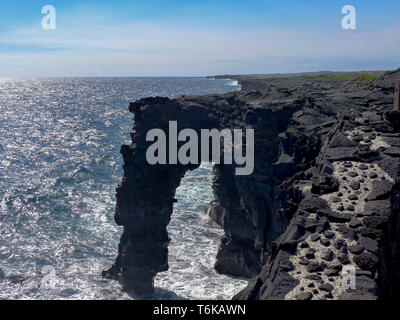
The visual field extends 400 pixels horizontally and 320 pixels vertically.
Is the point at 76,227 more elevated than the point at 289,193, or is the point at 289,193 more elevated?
the point at 289,193

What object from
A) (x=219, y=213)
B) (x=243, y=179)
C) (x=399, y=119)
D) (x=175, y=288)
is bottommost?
(x=175, y=288)

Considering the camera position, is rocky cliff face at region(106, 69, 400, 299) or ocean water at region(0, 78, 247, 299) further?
ocean water at region(0, 78, 247, 299)

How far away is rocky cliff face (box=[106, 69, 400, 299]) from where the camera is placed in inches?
481

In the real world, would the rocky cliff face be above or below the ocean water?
above

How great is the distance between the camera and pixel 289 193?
1900cm

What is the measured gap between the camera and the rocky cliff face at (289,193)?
12.2m

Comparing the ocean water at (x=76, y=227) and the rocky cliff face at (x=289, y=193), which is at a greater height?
the rocky cliff face at (x=289, y=193)

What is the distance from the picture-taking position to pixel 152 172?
1503 inches

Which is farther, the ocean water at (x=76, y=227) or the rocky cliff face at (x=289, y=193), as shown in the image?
the ocean water at (x=76, y=227)

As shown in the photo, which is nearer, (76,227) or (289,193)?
(289,193)

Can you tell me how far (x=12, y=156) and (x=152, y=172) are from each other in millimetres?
62357
